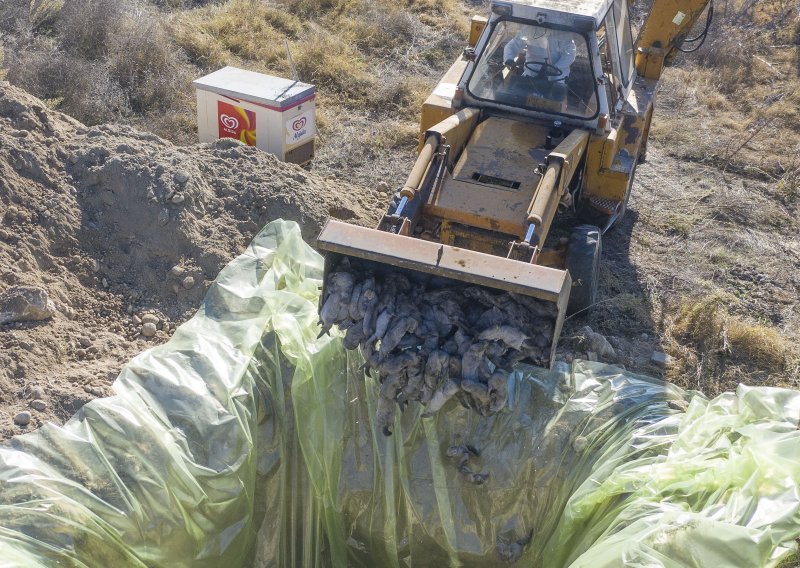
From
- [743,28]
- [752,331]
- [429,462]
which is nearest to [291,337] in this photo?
[429,462]

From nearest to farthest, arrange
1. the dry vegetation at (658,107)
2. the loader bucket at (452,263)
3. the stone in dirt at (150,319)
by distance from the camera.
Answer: the loader bucket at (452,263)
the stone in dirt at (150,319)
the dry vegetation at (658,107)

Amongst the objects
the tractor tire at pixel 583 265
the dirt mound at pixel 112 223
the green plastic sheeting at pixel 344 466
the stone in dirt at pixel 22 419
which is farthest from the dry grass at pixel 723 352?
the stone in dirt at pixel 22 419

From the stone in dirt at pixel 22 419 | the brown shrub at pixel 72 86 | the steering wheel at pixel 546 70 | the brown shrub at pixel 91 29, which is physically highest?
the steering wheel at pixel 546 70

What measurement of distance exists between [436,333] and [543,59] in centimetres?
228

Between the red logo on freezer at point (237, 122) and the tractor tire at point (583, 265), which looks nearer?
the tractor tire at point (583, 265)

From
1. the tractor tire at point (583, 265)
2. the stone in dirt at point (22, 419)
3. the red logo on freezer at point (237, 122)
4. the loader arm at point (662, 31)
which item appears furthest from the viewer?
the red logo on freezer at point (237, 122)

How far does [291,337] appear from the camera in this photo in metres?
4.29

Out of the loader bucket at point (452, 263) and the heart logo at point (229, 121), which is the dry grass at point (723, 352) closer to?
the loader bucket at point (452, 263)

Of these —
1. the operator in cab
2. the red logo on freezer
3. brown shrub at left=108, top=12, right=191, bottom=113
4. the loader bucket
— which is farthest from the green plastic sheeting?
brown shrub at left=108, top=12, right=191, bottom=113

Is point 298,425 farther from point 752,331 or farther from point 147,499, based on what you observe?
point 752,331

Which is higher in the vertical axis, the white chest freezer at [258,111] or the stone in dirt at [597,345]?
the white chest freezer at [258,111]

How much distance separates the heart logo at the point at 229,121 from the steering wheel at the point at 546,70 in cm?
255

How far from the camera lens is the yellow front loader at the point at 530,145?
15.2 feet

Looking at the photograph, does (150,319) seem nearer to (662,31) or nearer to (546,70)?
(546,70)
